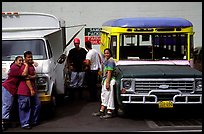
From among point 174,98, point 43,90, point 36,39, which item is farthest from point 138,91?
point 36,39

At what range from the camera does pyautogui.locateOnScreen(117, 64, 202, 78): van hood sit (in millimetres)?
8695

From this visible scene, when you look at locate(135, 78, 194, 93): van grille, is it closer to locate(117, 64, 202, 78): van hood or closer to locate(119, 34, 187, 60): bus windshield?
locate(117, 64, 202, 78): van hood

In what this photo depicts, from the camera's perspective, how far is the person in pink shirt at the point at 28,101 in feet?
27.9

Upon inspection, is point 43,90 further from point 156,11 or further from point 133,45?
point 156,11

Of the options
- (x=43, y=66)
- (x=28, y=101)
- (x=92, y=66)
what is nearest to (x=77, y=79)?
(x=92, y=66)

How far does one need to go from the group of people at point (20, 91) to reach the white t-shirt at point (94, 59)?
9.60ft

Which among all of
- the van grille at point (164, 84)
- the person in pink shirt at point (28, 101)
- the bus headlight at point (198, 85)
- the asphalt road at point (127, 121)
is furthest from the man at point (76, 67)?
the bus headlight at point (198, 85)

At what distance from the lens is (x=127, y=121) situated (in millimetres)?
9055

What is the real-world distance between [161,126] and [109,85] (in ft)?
5.35

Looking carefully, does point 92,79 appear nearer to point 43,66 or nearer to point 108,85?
point 108,85

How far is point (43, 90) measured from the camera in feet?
29.4

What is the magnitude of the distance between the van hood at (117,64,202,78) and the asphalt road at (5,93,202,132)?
3.08 feet

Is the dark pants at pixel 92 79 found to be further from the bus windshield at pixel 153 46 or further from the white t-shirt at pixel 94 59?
the bus windshield at pixel 153 46

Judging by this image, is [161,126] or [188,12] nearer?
[161,126]
